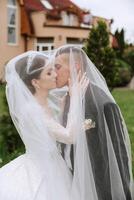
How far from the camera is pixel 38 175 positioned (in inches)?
148

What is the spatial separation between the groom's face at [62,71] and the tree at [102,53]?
6445 mm

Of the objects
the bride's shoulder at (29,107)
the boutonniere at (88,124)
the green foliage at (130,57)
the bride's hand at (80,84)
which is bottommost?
the green foliage at (130,57)

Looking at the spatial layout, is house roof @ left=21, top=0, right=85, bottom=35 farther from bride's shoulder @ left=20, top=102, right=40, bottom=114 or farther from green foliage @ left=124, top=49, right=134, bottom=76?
bride's shoulder @ left=20, top=102, right=40, bottom=114

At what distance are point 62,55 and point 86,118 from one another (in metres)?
0.44

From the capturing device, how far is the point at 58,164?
3777mm

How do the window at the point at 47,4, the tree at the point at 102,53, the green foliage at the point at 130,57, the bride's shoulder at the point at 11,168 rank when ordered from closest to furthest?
the bride's shoulder at the point at 11,168 → the tree at the point at 102,53 → the window at the point at 47,4 → the green foliage at the point at 130,57

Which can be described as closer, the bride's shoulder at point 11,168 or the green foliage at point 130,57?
the bride's shoulder at point 11,168

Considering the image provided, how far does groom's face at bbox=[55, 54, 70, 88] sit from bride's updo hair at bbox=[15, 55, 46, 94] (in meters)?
0.10

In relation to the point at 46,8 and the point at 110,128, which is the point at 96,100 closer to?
the point at 110,128

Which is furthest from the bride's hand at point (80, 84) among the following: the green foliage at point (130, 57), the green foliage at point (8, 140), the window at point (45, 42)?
the green foliage at point (130, 57)

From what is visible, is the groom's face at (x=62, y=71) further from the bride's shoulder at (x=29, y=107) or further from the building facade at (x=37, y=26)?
the building facade at (x=37, y=26)

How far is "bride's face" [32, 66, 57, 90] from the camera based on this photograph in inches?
144

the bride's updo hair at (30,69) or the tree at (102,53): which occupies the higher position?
the bride's updo hair at (30,69)

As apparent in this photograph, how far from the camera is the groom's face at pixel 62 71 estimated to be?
369 centimetres
